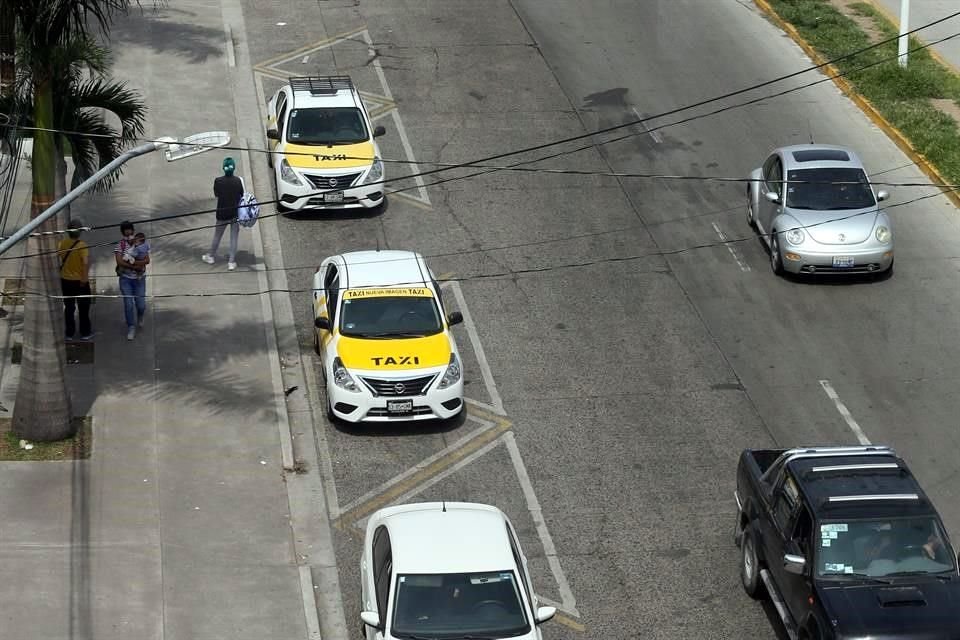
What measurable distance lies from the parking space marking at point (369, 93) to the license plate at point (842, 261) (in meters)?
7.32

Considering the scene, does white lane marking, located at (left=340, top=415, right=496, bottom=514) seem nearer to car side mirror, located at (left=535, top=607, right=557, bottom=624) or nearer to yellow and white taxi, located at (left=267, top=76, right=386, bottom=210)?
car side mirror, located at (left=535, top=607, right=557, bottom=624)

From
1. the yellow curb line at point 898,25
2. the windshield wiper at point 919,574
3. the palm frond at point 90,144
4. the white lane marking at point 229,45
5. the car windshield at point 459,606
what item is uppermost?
the palm frond at point 90,144

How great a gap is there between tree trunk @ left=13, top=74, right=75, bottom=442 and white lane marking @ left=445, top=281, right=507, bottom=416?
229 inches

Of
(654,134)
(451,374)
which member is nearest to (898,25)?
(654,134)

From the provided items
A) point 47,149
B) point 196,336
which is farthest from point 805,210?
point 47,149

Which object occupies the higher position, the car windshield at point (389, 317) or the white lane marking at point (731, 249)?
the car windshield at point (389, 317)

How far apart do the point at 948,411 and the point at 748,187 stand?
24.0 ft

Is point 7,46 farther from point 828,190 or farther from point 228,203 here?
point 828,190

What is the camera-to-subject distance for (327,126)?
27.5 m

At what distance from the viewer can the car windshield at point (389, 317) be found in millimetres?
20953

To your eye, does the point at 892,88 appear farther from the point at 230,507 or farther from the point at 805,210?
the point at 230,507

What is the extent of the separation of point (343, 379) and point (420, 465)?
1551 mm

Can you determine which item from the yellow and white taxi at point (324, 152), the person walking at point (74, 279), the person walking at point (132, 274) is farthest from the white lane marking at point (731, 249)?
the person walking at point (74, 279)

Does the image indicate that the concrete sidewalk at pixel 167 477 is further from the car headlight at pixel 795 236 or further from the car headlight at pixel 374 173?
the car headlight at pixel 795 236
